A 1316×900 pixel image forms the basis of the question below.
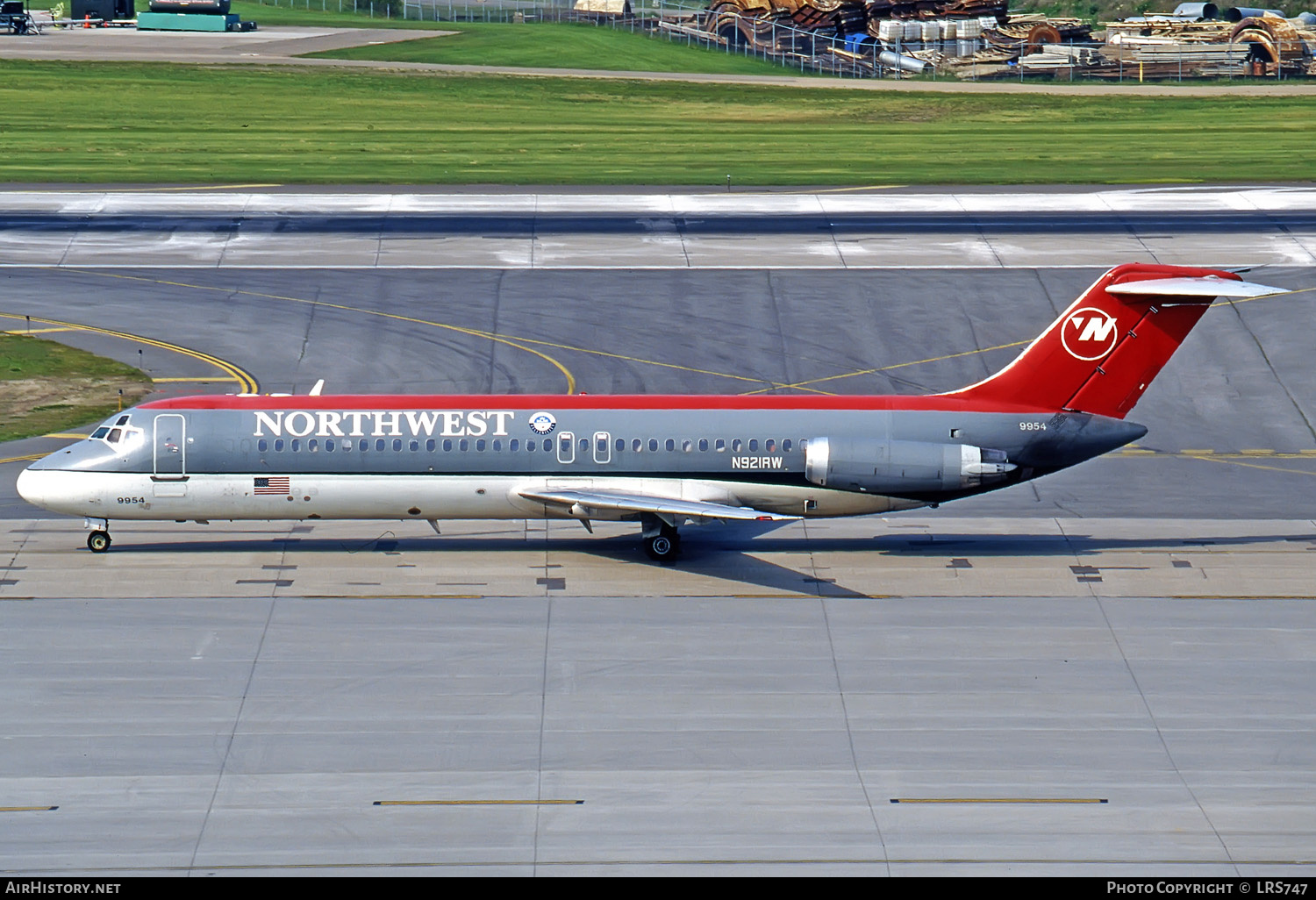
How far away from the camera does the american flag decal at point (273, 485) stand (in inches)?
1463

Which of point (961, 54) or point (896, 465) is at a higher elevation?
point (961, 54)

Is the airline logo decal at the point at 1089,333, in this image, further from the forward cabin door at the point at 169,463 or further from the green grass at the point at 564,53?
the green grass at the point at 564,53

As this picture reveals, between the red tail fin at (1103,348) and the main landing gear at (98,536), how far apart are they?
21.3 meters

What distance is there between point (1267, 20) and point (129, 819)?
10508 cm

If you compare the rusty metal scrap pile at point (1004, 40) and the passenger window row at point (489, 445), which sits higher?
the rusty metal scrap pile at point (1004, 40)

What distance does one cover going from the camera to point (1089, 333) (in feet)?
124

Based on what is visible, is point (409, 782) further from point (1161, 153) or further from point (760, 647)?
point (1161, 153)

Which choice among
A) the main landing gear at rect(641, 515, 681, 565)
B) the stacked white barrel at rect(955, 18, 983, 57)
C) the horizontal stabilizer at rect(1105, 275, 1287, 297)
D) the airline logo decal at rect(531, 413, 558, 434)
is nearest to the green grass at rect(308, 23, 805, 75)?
the stacked white barrel at rect(955, 18, 983, 57)

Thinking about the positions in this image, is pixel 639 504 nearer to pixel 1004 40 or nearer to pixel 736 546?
pixel 736 546

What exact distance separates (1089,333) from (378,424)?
1681 cm

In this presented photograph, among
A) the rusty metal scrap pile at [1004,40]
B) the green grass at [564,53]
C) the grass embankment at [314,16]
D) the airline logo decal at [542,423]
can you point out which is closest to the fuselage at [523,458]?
the airline logo decal at [542,423]

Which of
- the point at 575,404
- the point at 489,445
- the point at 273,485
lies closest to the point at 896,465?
the point at 575,404

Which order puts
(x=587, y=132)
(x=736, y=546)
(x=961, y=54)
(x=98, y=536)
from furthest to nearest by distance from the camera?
(x=961, y=54), (x=587, y=132), (x=736, y=546), (x=98, y=536)

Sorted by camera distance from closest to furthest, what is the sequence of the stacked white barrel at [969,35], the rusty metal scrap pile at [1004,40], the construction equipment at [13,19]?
the rusty metal scrap pile at [1004,40], the stacked white barrel at [969,35], the construction equipment at [13,19]
